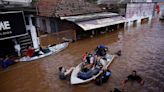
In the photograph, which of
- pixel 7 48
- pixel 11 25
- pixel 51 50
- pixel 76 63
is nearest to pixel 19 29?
pixel 11 25

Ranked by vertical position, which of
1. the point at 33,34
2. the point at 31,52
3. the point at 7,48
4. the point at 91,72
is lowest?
the point at 91,72

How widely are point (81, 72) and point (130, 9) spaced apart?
21.2 m

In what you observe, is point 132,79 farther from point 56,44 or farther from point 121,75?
point 56,44

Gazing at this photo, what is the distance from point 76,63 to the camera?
12.1 metres

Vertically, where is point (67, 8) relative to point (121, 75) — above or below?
above

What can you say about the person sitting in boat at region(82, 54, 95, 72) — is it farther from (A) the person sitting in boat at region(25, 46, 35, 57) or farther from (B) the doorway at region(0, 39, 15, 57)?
(B) the doorway at region(0, 39, 15, 57)

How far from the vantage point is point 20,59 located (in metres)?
12.7

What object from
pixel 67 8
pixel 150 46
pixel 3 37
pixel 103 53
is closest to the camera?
pixel 3 37

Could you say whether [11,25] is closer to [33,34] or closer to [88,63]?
[33,34]

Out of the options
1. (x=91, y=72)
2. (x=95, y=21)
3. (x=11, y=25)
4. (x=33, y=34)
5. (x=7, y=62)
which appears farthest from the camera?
(x=95, y=21)

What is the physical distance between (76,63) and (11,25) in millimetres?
5977

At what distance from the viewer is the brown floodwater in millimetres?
8859

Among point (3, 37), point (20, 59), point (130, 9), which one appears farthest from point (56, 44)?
point (130, 9)

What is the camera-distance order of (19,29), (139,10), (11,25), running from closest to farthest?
(11,25) < (19,29) < (139,10)
